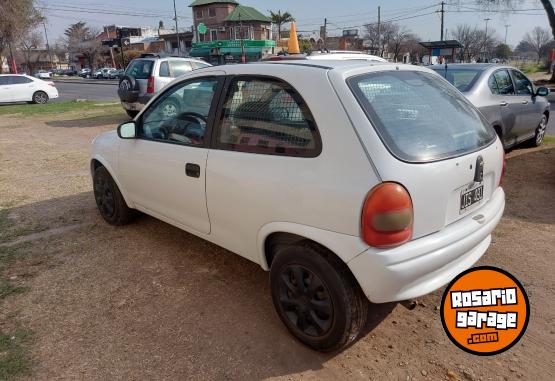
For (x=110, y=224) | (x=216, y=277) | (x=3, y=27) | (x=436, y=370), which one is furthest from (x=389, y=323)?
(x=3, y=27)

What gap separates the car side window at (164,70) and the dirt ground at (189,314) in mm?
7039

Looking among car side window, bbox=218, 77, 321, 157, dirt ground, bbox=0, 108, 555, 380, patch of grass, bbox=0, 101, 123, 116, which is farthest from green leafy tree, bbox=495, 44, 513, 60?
car side window, bbox=218, 77, 321, 157

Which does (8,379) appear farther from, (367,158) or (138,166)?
(367,158)

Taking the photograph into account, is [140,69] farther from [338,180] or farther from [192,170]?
[338,180]

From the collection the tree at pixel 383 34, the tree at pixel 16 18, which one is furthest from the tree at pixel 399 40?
the tree at pixel 16 18

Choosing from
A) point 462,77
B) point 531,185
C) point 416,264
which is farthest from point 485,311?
point 462,77

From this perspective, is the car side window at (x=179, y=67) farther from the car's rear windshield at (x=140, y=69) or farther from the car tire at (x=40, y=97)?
the car tire at (x=40, y=97)

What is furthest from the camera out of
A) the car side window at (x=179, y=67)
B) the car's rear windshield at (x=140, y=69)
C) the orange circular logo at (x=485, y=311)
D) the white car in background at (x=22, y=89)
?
the white car in background at (x=22, y=89)

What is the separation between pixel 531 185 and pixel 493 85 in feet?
5.36

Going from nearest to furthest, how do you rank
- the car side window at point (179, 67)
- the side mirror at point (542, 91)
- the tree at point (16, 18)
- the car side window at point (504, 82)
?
the car side window at point (504, 82) → the side mirror at point (542, 91) → the car side window at point (179, 67) → the tree at point (16, 18)

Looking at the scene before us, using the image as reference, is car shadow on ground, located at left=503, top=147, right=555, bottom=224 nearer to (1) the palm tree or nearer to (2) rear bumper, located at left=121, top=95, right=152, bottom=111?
(2) rear bumper, located at left=121, top=95, right=152, bottom=111

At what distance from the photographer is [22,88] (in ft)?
66.8

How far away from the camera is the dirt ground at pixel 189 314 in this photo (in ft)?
8.25

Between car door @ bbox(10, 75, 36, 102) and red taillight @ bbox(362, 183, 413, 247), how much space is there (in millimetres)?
22496
